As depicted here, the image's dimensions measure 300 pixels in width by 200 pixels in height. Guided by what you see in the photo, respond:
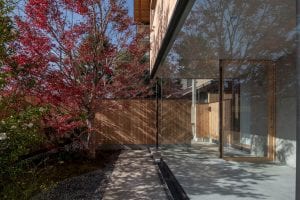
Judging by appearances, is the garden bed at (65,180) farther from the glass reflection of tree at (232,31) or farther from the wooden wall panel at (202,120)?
the glass reflection of tree at (232,31)

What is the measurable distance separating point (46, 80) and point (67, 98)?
0.61 meters

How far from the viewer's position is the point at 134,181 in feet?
22.0

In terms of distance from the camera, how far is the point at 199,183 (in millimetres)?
5328

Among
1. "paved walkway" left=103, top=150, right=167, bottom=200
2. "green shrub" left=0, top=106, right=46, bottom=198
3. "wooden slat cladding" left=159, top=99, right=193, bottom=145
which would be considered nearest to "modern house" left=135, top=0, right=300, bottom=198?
"wooden slat cladding" left=159, top=99, right=193, bottom=145

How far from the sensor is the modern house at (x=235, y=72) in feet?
6.39

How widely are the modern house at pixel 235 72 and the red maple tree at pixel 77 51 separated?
3.74 feet

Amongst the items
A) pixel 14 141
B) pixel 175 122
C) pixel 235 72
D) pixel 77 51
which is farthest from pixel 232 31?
pixel 175 122

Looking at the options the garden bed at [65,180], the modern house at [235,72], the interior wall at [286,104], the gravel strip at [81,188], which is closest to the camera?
the interior wall at [286,104]

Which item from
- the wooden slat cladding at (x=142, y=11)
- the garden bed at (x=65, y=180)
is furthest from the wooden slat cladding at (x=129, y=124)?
the wooden slat cladding at (x=142, y=11)

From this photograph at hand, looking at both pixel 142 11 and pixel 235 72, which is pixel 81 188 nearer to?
pixel 235 72

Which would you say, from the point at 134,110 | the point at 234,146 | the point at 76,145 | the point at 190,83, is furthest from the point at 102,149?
the point at 234,146

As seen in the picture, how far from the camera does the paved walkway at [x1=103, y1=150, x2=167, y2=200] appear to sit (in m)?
5.61

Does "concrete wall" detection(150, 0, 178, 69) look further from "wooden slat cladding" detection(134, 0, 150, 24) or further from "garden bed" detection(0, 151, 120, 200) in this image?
"wooden slat cladding" detection(134, 0, 150, 24)

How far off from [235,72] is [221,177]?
186 cm
